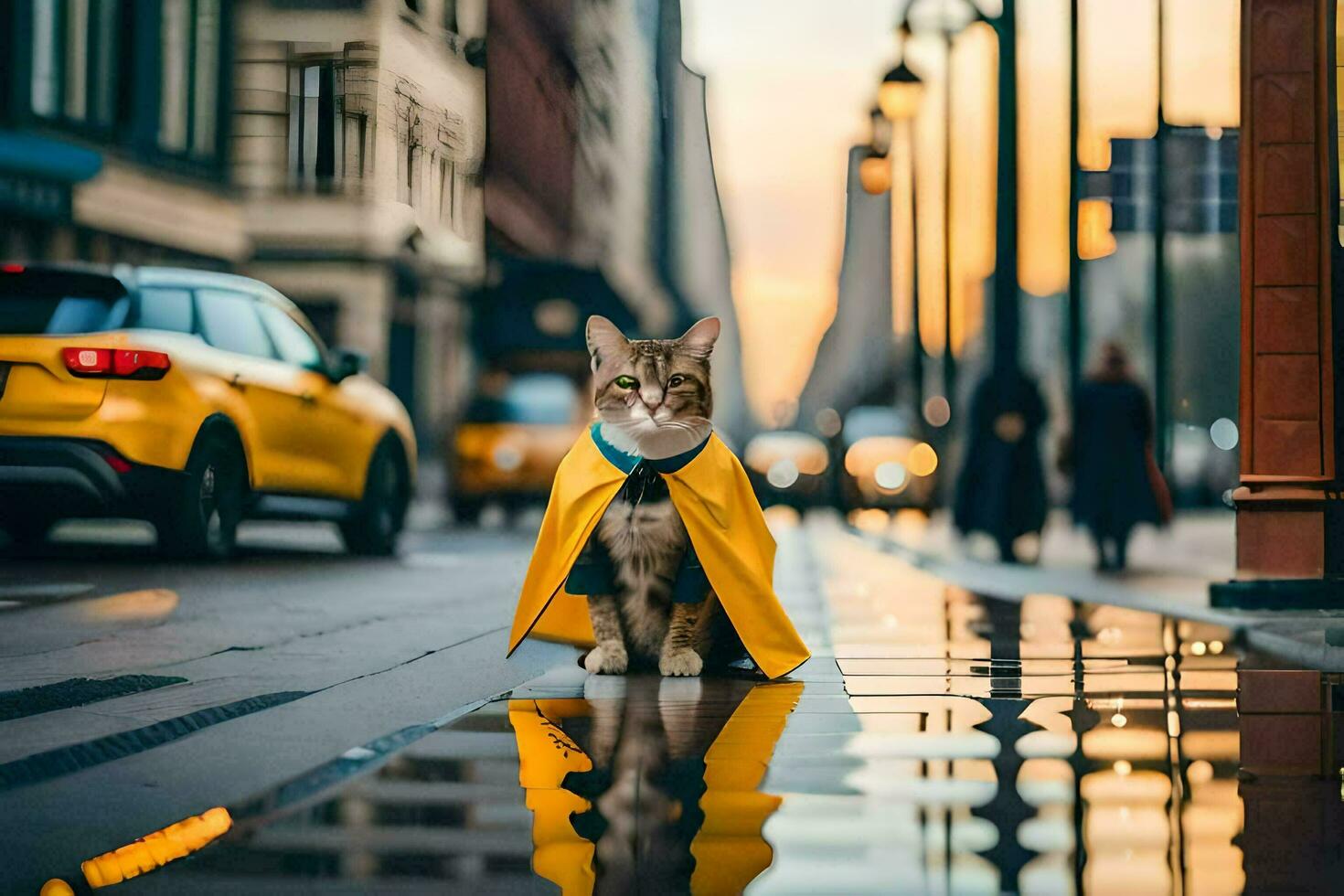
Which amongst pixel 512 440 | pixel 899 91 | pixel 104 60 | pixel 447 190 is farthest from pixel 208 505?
pixel 104 60

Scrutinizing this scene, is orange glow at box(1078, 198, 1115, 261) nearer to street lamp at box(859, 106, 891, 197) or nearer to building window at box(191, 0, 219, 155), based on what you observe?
street lamp at box(859, 106, 891, 197)

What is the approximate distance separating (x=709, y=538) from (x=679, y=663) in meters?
0.48

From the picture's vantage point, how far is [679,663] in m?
6.48

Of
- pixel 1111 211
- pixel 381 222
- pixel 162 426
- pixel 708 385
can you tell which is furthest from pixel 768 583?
pixel 381 222

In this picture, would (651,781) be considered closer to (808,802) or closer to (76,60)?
(808,802)

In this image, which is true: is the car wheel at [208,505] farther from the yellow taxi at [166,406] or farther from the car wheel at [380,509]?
the car wheel at [380,509]

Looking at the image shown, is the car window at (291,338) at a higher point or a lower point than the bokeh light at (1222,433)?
lower

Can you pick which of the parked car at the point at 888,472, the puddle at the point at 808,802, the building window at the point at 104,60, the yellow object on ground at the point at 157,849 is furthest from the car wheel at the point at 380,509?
the parked car at the point at 888,472

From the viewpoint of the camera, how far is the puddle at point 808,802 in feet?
11.4

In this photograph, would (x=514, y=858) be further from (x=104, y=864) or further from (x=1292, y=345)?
(x=1292, y=345)

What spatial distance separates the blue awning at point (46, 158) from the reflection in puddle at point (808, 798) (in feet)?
63.0

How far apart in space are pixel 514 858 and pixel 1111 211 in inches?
606

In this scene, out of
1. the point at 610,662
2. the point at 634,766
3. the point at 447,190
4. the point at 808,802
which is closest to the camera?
the point at 808,802

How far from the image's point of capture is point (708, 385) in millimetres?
6727
